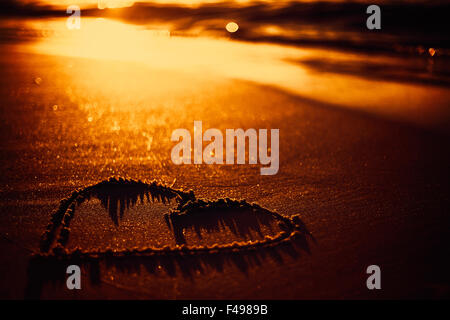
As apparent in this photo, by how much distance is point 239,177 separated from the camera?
3.52 metres

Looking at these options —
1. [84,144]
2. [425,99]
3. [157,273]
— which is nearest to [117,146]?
[84,144]

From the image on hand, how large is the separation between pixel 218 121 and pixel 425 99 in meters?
2.52

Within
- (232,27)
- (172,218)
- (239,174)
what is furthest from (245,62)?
(172,218)

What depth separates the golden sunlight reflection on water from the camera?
5.25m

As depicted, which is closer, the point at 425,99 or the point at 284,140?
the point at 284,140

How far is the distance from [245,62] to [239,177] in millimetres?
3912

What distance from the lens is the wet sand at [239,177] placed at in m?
2.47

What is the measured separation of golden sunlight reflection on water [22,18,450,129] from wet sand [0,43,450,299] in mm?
338

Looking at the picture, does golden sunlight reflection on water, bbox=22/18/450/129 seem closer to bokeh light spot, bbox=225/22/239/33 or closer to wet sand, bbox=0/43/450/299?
wet sand, bbox=0/43/450/299

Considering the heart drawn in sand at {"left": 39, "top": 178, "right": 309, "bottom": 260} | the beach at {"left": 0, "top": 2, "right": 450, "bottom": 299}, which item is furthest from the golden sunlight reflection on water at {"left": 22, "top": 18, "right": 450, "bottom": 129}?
the heart drawn in sand at {"left": 39, "top": 178, "right": 309, "bottom": 260}

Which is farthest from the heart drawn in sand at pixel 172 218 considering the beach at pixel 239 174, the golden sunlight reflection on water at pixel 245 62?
the golden sunlight reflection on water at pixel 245 62

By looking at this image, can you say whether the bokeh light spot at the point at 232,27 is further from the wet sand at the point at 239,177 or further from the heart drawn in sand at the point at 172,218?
the heart drawn in sand at the point at 172,218
